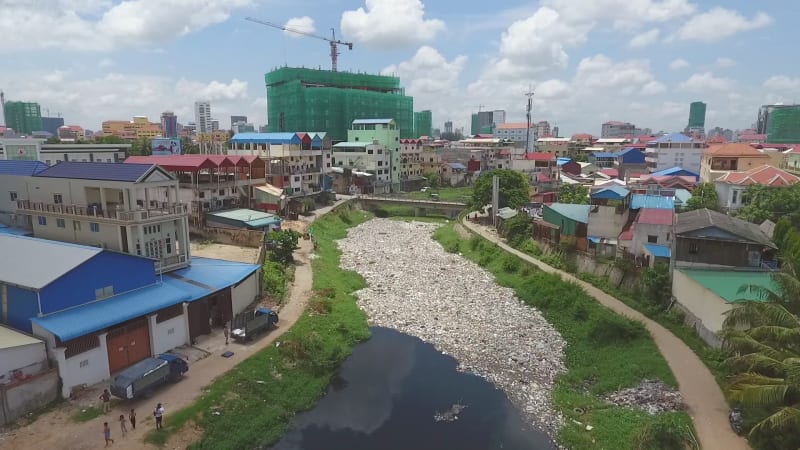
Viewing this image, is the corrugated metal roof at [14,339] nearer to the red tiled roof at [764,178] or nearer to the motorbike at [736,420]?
the motorbike at [736,420]

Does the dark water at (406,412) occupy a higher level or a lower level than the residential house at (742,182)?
lower

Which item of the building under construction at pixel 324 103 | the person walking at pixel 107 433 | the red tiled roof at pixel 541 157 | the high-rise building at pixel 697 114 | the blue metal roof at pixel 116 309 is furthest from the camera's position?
the high-rise building at pixel 697 114

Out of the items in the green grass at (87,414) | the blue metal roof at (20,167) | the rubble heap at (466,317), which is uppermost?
the blue metal roof at (20,167)

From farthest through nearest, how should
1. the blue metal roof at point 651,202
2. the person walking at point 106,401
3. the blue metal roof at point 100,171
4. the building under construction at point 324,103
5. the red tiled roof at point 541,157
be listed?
the building under construction at point 324,103, the red tiled roof at point 541,157, the blue metal roof at point 651,202, the blue metal roof at point 100,171, the person walking at point 106,401

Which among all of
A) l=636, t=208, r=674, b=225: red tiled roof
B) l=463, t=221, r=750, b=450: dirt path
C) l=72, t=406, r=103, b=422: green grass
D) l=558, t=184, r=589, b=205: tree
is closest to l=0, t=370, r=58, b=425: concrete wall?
l=72, t=406, r=103, b=422: green grass

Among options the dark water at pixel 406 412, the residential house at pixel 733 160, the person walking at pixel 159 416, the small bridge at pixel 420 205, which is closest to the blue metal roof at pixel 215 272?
the dark water at pixel 406 412

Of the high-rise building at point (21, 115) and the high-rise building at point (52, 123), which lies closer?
the high-rise building at point (21, 115)

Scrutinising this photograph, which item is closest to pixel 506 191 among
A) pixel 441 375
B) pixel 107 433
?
pixel 441 375
